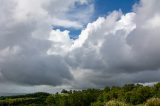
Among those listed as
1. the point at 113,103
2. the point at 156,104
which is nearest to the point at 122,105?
the point at 113,103

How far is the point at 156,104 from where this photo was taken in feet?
374

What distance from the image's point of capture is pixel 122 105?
119875 millimetres

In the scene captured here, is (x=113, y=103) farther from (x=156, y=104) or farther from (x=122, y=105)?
(x=156, y=104)

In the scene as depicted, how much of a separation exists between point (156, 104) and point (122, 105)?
1081cm

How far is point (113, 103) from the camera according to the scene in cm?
11819

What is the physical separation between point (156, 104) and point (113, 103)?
12551mm

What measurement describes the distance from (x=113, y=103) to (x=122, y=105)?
11.1 feet
